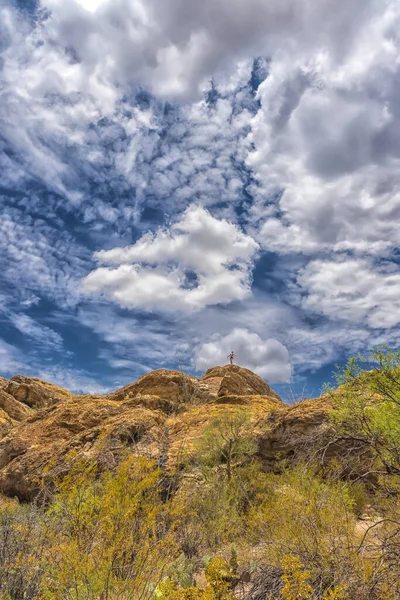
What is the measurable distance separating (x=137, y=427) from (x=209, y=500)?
16.6 feet

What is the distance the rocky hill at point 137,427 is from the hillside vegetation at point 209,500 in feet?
0.27

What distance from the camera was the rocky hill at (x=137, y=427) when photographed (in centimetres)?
1501

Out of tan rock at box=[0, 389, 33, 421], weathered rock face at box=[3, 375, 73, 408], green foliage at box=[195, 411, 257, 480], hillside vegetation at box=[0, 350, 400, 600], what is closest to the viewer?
hillside vegetation at box=[0, 350, 400, 600]

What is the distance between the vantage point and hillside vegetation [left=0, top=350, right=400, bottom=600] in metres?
4.98

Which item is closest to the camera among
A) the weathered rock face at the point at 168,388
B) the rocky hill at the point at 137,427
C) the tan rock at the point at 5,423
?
the rocky hill at the point at 137,427

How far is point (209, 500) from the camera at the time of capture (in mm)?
12172

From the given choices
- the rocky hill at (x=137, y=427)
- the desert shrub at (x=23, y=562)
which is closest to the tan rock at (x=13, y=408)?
the rocky hill at (x=137, y=427)

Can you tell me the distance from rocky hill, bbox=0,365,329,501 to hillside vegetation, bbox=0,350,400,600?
3.2 inches

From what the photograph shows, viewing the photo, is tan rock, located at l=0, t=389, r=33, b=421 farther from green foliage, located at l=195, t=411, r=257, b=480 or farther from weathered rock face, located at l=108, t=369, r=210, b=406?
green foliage, located at l=195, t=411, r=257, b=480

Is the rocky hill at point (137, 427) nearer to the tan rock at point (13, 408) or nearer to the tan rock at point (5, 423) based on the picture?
the tan rock at point (5, 423)

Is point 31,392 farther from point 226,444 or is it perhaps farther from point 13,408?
point 226,444

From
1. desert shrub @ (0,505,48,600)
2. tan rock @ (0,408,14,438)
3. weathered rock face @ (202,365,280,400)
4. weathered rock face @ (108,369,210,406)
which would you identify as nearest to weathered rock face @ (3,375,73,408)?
tan rock @ (0,408,14,438)

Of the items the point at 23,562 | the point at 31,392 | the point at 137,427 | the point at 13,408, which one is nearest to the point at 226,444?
the point at 137,427

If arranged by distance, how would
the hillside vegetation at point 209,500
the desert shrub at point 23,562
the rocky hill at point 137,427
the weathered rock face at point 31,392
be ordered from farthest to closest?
the weathered rock face at point 31,392 < the rocky hill at point 137,427 < the desert shrub at point 23,562 < the hillside vegetation at point 209,500
